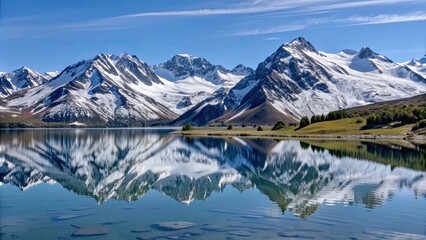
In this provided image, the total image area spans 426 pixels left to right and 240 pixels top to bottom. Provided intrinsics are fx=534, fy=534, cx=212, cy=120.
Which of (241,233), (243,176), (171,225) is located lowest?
(241,233)

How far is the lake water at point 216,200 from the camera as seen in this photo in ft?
123

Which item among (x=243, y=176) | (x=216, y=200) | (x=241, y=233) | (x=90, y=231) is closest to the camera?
(x=241, y=233)

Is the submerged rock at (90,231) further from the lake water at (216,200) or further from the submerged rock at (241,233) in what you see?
the submerged rock at (241,233)

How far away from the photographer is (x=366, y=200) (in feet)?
168

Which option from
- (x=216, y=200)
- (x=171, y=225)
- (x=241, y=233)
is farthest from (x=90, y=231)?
(x=216, y=200)

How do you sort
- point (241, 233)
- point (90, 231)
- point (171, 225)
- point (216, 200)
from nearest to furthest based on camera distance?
point (241, 233)
point (90, 231)
point (171, 225)
point (216, 200)

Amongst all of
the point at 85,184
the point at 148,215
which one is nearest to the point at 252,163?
the point at 85,184

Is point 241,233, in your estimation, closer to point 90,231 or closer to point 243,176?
point 90,231

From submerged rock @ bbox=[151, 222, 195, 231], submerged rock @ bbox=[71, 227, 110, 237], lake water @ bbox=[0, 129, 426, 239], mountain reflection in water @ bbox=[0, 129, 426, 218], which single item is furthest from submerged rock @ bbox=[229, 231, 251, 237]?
submerged rock @ bbox=[71, 227, 110, 237]

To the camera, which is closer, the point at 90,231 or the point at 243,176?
the point at 90,231

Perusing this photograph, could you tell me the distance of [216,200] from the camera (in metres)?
52.4

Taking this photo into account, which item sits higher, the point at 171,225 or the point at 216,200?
the point at 216,200

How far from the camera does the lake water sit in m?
37.4

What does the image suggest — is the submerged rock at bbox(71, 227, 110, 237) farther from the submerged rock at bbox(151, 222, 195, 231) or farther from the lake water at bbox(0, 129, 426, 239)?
the submerged rock at bbox(151, 222, 195, 231)
